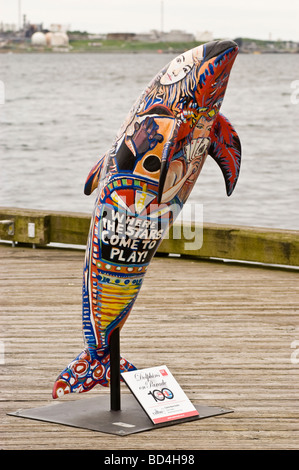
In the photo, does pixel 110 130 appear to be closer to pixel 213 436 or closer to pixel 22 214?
pixel 22 214

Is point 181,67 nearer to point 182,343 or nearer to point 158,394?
point 158,394

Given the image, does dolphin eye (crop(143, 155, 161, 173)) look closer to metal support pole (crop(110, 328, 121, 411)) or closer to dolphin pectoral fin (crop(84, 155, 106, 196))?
dolphin pectoral fin (crop(84, 155, 106, 196))

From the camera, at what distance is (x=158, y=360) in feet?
21.9

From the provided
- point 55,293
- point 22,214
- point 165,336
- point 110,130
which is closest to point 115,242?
point 165,336

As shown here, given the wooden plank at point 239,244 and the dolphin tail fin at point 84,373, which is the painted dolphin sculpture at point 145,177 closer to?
the dolphin tail fin at point 84,373

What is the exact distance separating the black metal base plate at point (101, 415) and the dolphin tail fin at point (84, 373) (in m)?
0.15

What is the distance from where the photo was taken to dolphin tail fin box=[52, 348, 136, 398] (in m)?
5.45

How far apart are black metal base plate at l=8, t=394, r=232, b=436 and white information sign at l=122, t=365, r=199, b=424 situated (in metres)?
0.05

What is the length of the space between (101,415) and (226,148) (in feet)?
5.21

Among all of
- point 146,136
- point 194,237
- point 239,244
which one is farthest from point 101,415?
point 194,237

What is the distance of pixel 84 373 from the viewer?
18.0ft

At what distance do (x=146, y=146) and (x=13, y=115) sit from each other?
4423 centimetres

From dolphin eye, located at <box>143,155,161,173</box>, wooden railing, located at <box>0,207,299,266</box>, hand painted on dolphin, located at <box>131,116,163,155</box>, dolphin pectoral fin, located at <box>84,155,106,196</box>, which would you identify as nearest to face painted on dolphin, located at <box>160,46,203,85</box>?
hand painted on dolphin, located at <box>131,116,163,155</box>

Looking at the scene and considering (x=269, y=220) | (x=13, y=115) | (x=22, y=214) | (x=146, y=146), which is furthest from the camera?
(x=13, y=115)
